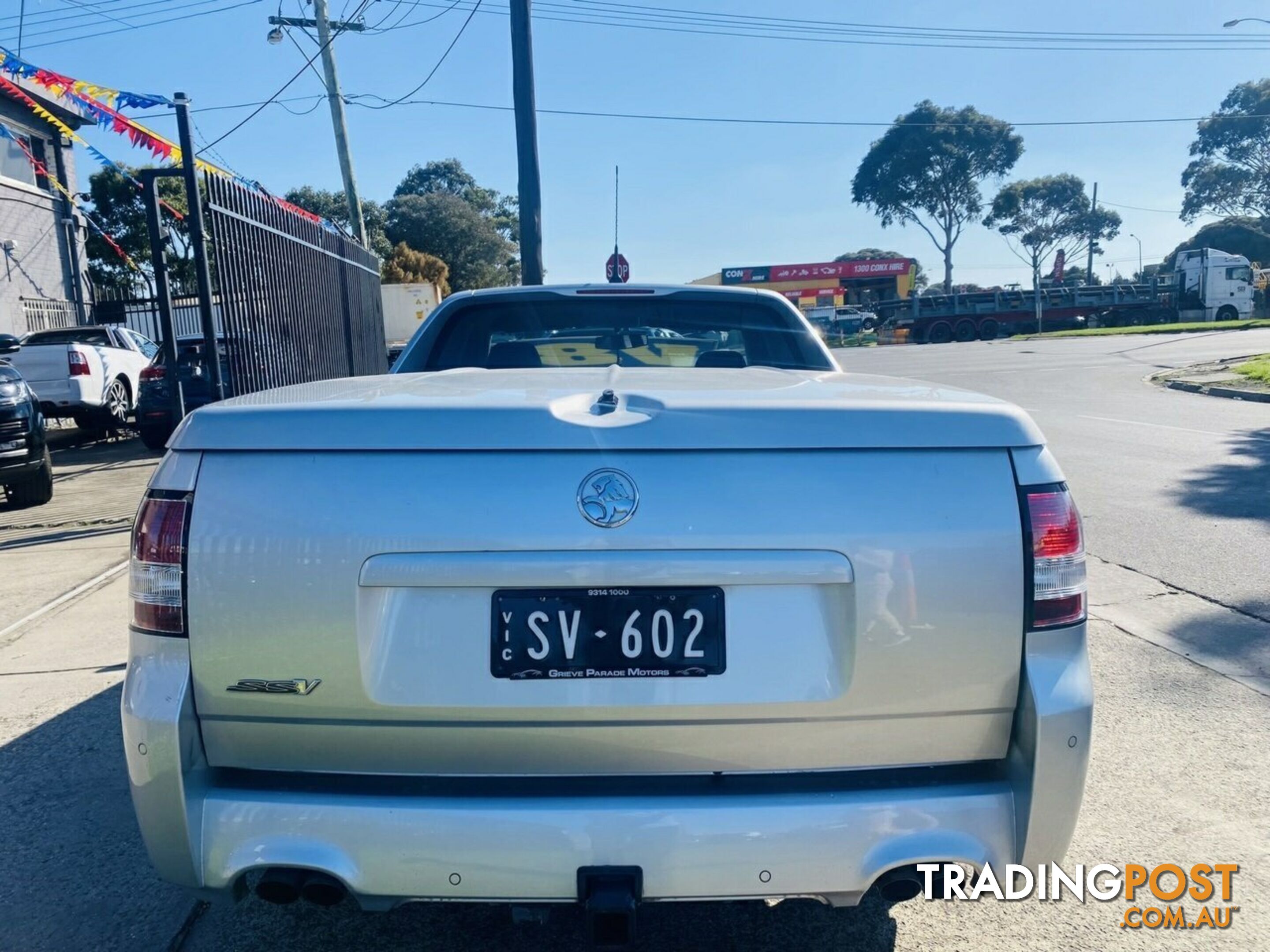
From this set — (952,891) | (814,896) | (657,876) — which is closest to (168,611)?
(657,876)

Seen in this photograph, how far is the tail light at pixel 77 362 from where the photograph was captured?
12.8 meters

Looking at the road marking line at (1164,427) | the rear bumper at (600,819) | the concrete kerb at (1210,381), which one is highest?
the rear bumper at (600,819)

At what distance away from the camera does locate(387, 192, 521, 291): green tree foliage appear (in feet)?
169

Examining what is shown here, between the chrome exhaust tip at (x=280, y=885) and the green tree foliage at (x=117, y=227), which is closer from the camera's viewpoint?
the chrome exhaust tip at (x=280, y=885)

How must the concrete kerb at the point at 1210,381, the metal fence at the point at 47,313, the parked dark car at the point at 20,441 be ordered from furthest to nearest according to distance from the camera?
the metal fence at the point at 47,313, the concrete kerb at the point at 1210,381, the parked dark car at the point at 20,441

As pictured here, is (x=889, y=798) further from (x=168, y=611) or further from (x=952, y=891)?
(x=168, y=611)

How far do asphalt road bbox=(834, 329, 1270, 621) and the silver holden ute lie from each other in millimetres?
4044

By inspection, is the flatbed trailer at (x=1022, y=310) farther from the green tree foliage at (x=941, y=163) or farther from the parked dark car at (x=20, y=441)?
the parked dark car at (x=20, y=441)

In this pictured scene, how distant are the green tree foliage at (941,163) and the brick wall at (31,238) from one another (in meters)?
47.5

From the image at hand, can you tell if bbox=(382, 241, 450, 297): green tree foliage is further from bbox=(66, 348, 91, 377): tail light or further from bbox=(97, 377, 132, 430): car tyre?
bbox=(66, 348, 91, 377): tail light

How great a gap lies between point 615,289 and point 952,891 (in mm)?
2477

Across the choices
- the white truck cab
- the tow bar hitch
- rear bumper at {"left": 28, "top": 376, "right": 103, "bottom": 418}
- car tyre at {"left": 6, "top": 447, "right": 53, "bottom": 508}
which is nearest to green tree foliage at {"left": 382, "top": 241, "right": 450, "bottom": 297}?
rear bumper at {"left": 28, "top": 376, "right": 103, "bottom": 418}

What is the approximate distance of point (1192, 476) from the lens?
8.99 m

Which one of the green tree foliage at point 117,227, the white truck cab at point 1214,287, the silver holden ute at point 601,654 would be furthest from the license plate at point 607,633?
the white truck cab at point 1214,287
